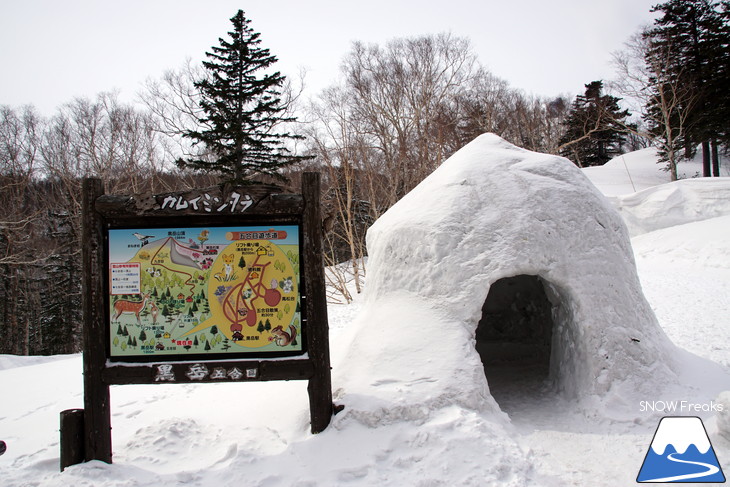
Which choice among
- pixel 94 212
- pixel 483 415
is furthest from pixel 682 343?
pixel 94 212

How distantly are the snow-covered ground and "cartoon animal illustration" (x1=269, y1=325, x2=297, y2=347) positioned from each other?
79 cm

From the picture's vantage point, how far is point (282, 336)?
3787 millimetres

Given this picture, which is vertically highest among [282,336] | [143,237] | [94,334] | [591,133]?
[591,133]

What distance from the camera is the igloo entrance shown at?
6741mm

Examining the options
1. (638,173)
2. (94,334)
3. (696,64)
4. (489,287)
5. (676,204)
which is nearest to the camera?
(94,334)

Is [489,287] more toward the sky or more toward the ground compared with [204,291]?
more toward the ground

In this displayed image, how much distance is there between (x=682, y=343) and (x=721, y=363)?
4.45ft

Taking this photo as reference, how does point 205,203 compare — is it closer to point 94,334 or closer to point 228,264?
point 228,264

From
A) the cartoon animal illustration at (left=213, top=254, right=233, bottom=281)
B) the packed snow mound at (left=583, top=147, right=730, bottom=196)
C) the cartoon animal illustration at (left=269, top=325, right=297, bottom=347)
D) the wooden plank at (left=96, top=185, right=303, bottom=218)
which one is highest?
the packed snow mound at (left=583, top=147, right=730, bottom=196)

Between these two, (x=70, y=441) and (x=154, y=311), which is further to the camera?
(x=154, y=311)

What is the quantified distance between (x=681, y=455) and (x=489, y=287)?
235 cm

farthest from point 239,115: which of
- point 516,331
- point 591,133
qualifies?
point 591,133

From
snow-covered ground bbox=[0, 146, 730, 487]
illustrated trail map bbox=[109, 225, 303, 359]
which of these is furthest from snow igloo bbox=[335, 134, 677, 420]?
illustrated trail map bbox=[109, 225, 303, 359]

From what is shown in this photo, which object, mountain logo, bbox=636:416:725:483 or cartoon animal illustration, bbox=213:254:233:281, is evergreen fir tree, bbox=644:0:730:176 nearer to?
mountain logo, bbox=636:416:725:483
